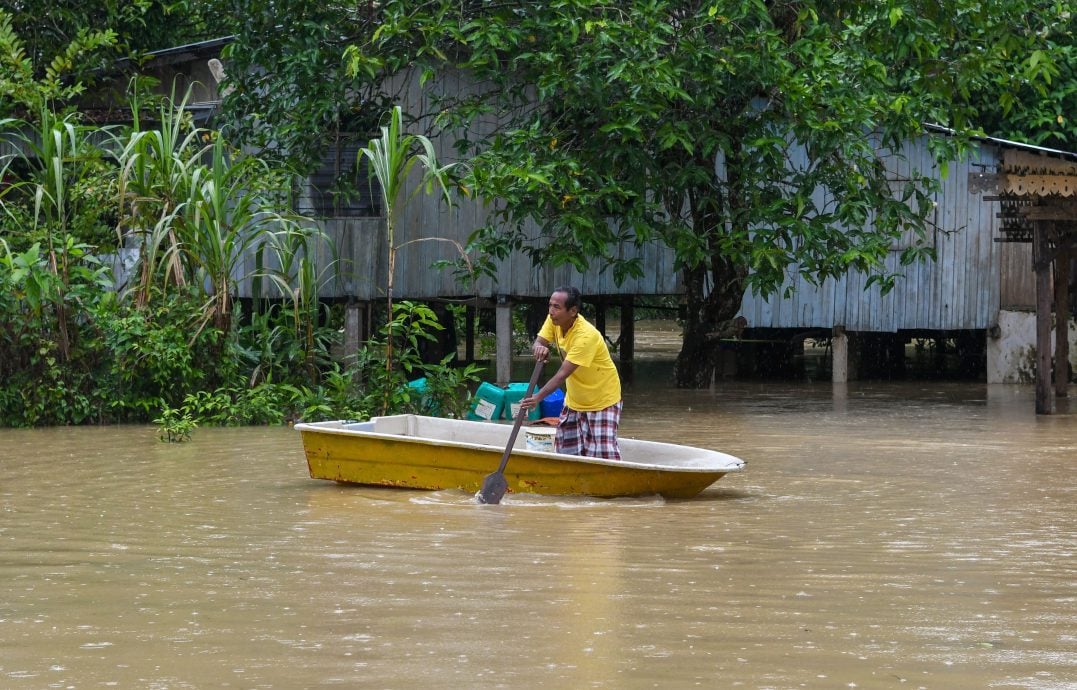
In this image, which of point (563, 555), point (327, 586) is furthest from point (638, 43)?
point (327, 586)

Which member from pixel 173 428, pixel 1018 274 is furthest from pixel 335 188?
pixel 1018 274

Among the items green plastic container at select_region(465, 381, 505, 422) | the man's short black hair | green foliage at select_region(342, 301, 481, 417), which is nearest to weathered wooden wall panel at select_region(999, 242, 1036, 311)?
green foliage at select_region(342, 301, 481, 417)

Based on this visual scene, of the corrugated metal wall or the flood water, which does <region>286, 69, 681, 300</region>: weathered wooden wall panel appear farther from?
the flood water

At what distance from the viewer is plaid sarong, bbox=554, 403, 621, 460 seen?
8133mm

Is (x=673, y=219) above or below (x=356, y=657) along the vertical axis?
above

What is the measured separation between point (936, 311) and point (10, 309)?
1070cm

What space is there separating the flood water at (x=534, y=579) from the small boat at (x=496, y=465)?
148mm

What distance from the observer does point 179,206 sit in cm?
1145

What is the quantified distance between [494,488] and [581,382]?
0.84 metres

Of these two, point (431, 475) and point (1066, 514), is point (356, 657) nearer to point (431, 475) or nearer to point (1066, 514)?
point (431, 475)

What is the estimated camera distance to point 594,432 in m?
8.14

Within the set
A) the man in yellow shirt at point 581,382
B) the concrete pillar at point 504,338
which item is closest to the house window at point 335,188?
the concrete pillar at point 504,338

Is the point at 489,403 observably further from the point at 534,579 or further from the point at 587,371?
the point at 534,579

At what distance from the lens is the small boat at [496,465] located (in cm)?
771
